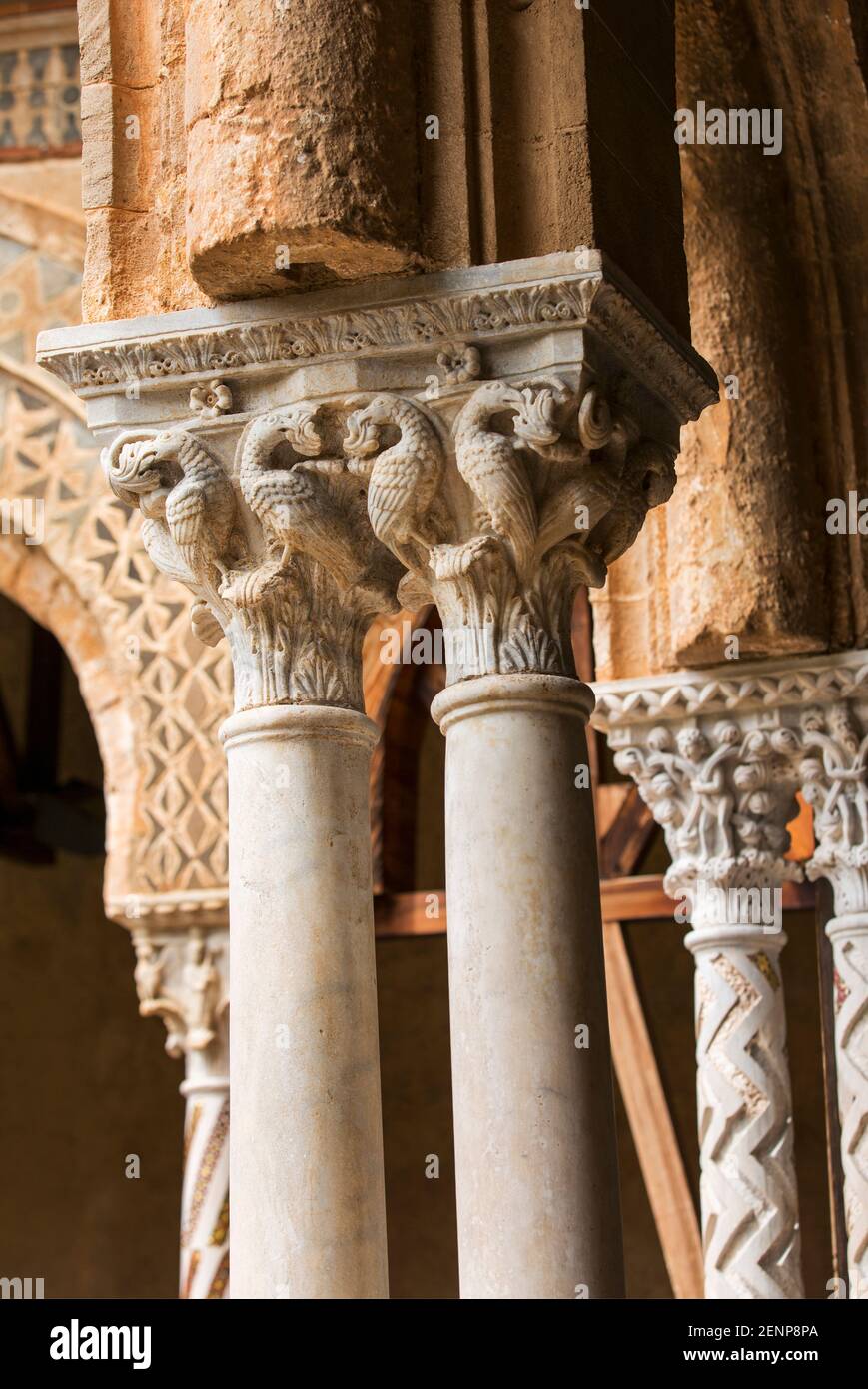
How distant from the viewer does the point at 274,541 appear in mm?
3186

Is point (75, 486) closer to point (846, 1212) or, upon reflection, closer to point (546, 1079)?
point (846, 1212)

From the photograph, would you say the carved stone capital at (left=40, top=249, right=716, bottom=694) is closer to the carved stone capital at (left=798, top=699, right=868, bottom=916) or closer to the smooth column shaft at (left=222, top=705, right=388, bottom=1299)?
the smooth column shaft at (left=222, top=705, right=388, bottom=1299)

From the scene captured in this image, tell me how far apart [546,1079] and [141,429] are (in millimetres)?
1140

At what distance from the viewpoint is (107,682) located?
6.99 metres

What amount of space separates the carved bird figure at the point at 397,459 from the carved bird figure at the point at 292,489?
0.06 m

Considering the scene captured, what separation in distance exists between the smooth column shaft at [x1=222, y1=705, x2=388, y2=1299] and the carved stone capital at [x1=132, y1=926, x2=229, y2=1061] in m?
3.50

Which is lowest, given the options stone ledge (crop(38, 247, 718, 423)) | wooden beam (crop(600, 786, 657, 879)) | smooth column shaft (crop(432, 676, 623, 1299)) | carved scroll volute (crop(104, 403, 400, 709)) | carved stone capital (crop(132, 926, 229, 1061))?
smooth column shaft (crop(432, 676, 623, 1299))

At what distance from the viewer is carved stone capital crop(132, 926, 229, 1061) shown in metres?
6.66

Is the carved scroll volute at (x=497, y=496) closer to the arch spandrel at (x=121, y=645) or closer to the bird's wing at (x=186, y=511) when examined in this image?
the bird's wing at (x=186, y=511)

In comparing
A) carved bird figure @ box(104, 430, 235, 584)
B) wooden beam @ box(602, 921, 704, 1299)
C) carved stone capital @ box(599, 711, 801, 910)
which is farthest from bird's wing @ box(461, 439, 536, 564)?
wooden beam @ box(602, 921, 704, 1299)

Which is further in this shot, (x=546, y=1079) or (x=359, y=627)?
(x=359, y=627)

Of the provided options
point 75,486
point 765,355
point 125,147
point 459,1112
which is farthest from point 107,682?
point 459,1112

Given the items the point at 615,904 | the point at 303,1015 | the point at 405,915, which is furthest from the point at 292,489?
the point at 405,915

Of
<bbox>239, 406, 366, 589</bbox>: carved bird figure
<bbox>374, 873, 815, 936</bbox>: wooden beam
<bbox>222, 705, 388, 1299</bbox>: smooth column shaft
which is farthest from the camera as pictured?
<bbox>374, 873, 815, 936</bbox>: wooden beam
